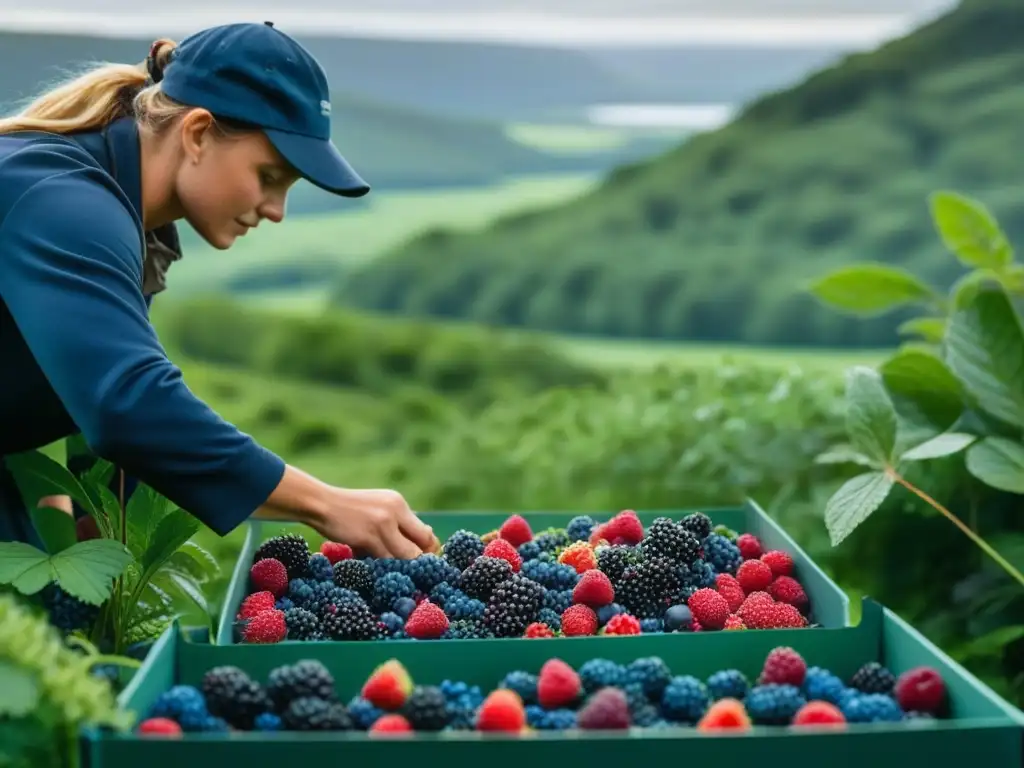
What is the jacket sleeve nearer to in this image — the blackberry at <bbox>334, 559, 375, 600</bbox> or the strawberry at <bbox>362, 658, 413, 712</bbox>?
the blackberry at <bbox>334, 559, 375, 600</bbox>

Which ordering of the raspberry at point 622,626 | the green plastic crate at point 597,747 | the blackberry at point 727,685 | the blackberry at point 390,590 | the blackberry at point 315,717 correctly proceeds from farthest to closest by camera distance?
the blackberry at point 390,590 → the raspberry at point 622,626 → the blackberry at point 727,685 → the blackberry at point 315,717 → the green plastic crate at point 597,747

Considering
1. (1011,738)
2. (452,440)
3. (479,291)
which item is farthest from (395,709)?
(479,291)

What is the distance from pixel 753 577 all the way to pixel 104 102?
→ 1050 mm

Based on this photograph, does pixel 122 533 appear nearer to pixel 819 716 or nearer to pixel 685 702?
pixel 685 702

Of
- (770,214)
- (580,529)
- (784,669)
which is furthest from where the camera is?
(770,214)

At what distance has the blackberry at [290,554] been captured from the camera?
5.16 ft

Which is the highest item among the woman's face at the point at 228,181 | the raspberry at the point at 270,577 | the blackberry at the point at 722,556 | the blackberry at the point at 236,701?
the woman's face at the point at 228,181

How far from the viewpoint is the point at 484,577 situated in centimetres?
149

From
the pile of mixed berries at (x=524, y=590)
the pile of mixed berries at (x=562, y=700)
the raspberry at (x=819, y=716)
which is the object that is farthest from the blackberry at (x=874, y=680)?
the pile of mixed berries at (x=524, y=590)

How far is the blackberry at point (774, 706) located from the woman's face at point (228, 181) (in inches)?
34.3

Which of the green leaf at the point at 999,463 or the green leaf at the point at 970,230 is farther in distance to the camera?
the green leaf at the point at 970,230

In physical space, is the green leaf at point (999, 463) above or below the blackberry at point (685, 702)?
below

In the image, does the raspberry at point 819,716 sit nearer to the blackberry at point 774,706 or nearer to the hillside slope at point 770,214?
the blackberry at point 774,706

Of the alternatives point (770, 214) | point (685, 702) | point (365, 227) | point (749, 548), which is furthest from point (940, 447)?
point (365, 227)
